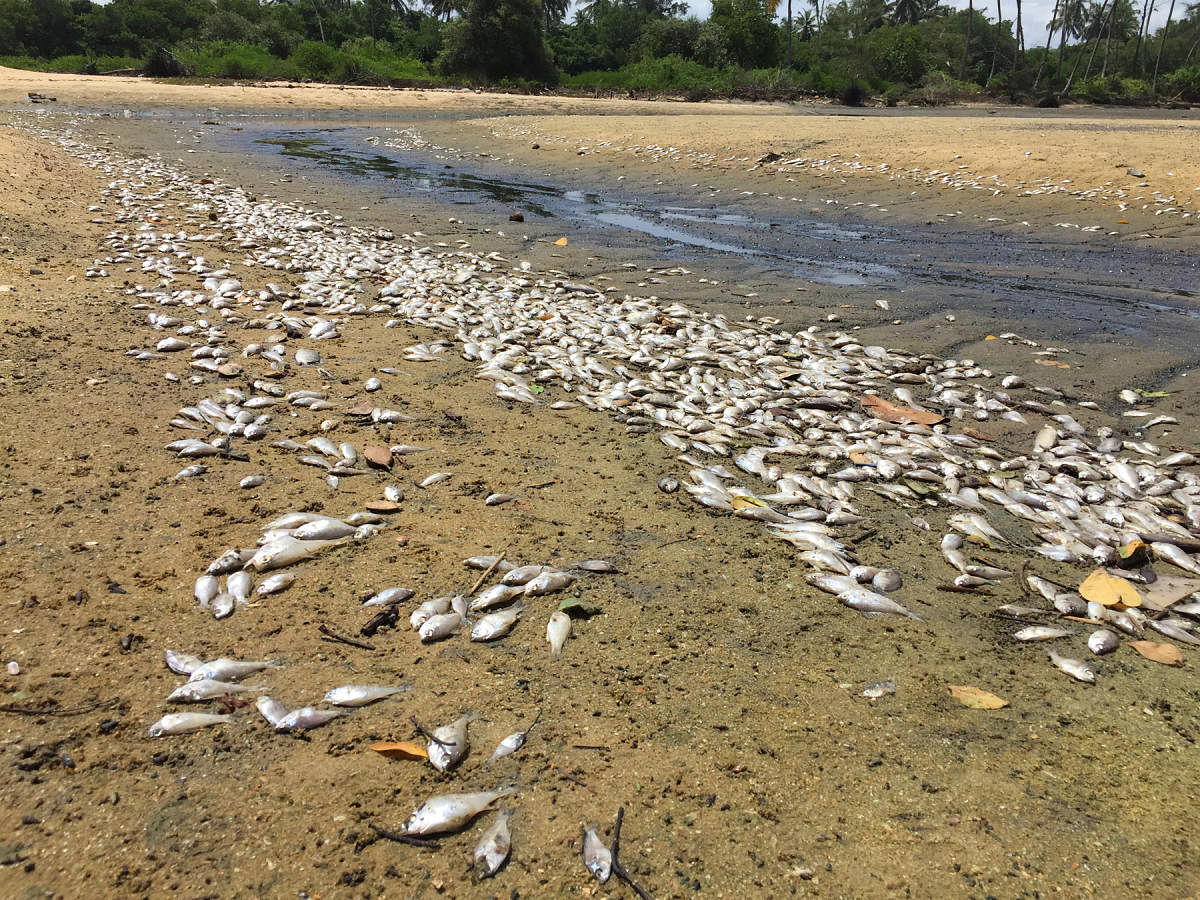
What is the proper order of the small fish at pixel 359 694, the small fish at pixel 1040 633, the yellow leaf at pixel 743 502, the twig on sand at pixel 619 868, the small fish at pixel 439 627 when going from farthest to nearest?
the yellow leaf at pixel 743 502, the small fish at pixel 1040 633, the small fish at pixel 439 627, the small fish at pixel 359 694, the twig on sand at pixel 619 868

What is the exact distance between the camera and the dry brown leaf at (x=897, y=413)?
5.14 meters

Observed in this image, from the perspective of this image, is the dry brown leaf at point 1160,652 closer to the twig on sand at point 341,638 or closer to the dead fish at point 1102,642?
the dead fish at point 1102,642

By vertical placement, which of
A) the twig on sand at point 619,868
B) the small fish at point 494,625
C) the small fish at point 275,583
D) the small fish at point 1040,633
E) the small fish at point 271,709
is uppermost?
the small fish at point 275,583

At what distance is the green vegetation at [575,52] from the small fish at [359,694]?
44.5 metres

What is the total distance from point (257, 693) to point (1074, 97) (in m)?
55.4

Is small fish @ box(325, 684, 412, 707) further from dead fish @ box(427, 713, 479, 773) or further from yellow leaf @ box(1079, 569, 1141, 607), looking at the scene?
yellow leaf @ box(1079, 569, 1141, 607)

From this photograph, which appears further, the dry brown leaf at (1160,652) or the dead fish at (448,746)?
the dry brown leaf at (1160,652)

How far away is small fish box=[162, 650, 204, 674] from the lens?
8.59 feet

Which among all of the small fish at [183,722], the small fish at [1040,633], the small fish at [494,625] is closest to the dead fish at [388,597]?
the small fish at [494,625]

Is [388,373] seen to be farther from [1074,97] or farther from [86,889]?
[1074,97]

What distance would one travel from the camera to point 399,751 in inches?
93.0

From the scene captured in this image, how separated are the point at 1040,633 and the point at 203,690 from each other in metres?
3.33

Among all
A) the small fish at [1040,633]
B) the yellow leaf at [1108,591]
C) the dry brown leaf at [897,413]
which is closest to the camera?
the small fish at [1040,633]

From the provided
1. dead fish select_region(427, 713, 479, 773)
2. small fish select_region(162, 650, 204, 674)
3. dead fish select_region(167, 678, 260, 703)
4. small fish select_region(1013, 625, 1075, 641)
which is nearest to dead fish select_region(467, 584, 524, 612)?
dead fish select_region(427, 713, 479, 773)
